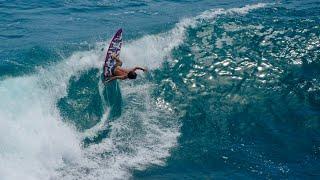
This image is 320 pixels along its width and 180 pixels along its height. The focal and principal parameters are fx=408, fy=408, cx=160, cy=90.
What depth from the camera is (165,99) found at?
18.6m

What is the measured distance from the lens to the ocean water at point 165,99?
1448 centimetres

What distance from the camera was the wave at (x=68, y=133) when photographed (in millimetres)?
14125

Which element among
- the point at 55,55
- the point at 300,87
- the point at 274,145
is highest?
the point at 55,55

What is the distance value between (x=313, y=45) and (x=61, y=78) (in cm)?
1303

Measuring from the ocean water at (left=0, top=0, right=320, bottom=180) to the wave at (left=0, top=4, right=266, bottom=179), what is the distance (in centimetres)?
4

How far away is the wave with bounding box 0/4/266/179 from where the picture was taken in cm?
1412

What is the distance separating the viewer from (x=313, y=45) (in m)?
21.5

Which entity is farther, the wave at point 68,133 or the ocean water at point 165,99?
the ocean water at point 165,99

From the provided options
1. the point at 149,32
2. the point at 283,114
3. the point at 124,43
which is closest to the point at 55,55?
the point at 124,43

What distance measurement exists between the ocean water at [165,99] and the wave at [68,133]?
1.6 inches

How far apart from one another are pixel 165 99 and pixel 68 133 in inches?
188

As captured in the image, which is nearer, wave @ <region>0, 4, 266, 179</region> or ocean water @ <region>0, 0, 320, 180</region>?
wave @ <region>0, 4, 266, 179</region>

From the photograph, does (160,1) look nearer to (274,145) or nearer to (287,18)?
(287,18)

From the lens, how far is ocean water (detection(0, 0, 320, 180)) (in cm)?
1448
